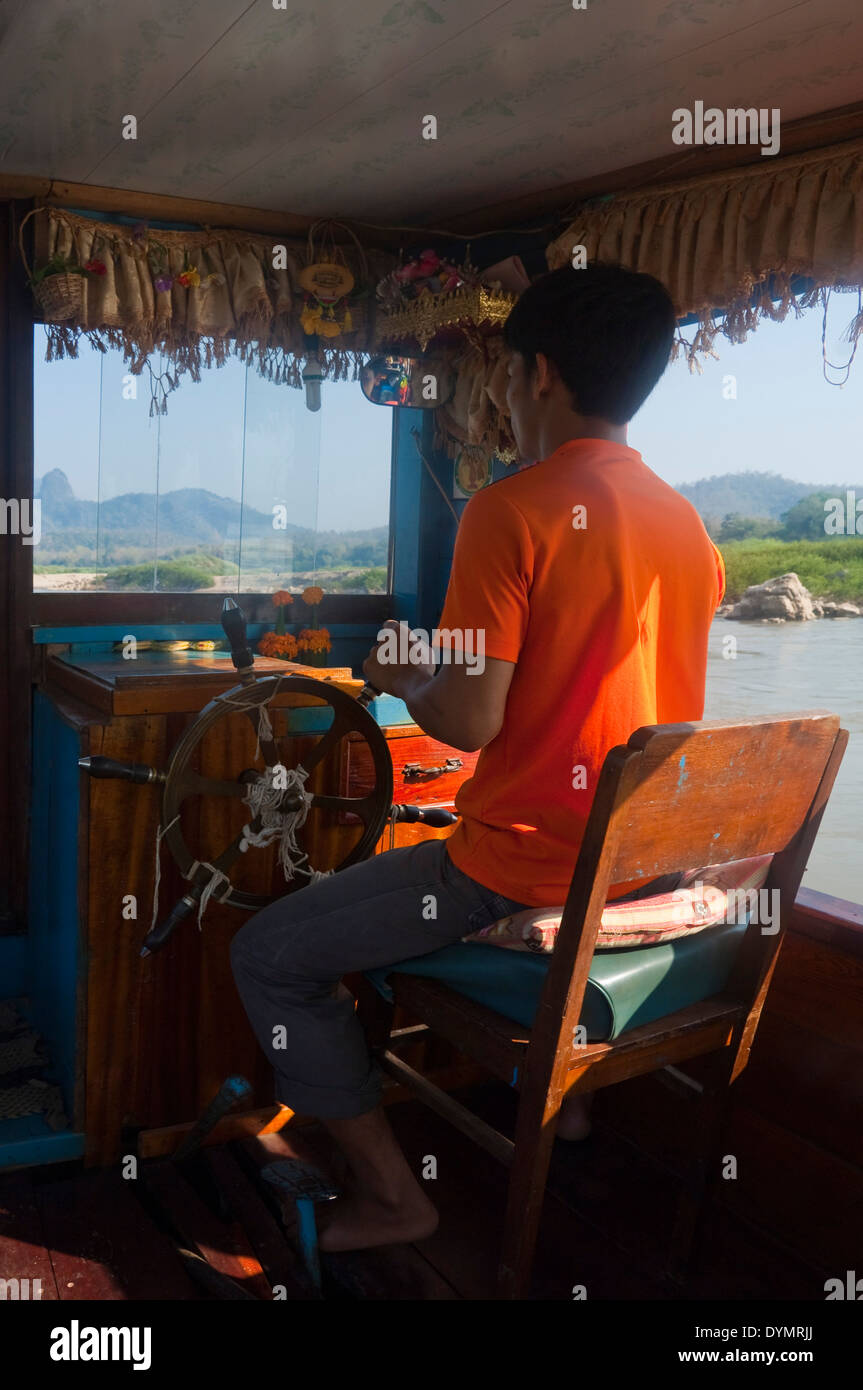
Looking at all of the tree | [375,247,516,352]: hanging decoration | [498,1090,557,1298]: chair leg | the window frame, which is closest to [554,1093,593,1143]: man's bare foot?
[498,1090,557,1298]: chair leg

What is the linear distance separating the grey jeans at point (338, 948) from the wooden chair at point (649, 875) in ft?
0.37

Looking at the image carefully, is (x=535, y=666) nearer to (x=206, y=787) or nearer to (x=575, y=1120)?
(x=206, y=787)

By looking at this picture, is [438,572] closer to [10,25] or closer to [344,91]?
[344,91]

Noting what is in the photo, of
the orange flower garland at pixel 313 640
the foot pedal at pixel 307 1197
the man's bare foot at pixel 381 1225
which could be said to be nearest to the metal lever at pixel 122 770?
the foot pedal at pixel 307 1197

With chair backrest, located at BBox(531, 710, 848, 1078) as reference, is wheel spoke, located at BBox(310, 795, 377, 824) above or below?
below

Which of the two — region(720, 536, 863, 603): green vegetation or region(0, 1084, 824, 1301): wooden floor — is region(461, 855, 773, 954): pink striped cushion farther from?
region(720, 536, 863, 603): green vegetation

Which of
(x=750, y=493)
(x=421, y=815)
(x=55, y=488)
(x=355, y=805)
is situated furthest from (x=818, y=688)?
(x=55, y=488)

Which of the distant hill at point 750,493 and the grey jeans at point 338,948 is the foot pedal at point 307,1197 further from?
the distant hill at point 750,493

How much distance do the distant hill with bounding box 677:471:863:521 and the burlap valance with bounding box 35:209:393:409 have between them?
1.21 metres

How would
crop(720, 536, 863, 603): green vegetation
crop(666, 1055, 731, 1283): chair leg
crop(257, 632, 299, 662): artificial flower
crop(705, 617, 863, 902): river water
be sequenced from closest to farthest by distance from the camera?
crop(666, 1055, 731, 1283): chair leg, crop(705, 617, 863, 902): river water, crop(720, 536, 863, 603): green vegetation, crop(257, 632, 299, 662): artificial flower

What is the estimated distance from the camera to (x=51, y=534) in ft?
9.86

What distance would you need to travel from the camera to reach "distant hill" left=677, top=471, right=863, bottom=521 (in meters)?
2.42
